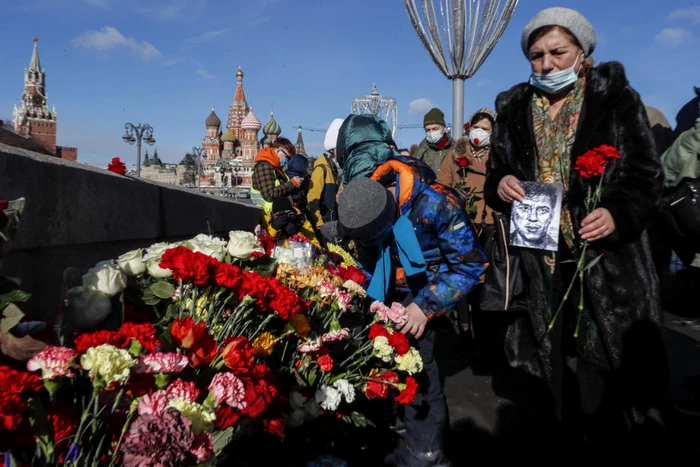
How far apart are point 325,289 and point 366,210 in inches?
14.2

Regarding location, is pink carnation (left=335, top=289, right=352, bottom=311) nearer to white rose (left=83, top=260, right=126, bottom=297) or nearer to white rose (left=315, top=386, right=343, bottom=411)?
white rose (left=315, top=386, right=343, bottom=411)

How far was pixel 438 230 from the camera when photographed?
2.47 meters

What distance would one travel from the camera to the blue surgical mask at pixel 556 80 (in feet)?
8.12

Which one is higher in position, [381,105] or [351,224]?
[381,105]

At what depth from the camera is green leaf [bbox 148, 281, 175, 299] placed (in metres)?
1.74

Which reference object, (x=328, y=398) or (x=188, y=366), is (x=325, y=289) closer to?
(x=328, y=398)

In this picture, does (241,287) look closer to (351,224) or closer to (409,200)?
(351,224)

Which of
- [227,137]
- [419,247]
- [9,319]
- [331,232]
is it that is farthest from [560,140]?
[227,137]

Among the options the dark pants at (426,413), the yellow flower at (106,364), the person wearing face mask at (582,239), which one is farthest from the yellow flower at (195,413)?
the person wearing face mask at (582,239)

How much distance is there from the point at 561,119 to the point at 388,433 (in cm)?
194

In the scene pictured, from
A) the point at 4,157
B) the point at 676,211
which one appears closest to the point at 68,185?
the point at 4,157

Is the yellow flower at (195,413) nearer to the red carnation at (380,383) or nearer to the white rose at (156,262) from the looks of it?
the white rose at (156,262)

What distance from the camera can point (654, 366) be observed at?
2357mm

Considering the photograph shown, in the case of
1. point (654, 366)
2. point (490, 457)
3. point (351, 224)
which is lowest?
point (490, 457)
